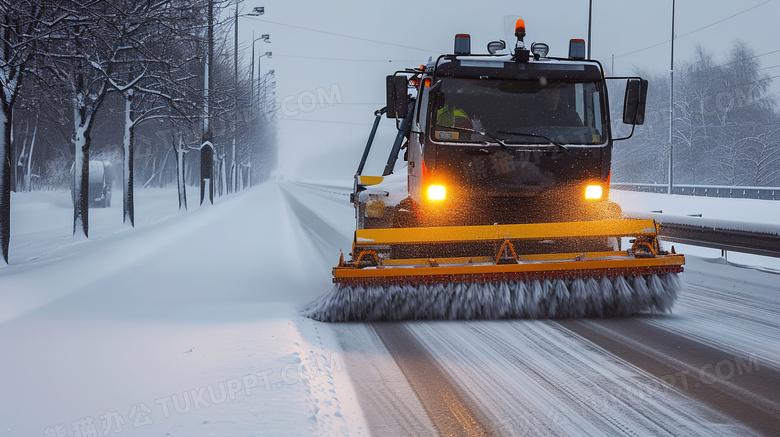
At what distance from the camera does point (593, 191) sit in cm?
661

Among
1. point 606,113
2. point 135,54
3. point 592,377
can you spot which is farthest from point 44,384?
point 135,54

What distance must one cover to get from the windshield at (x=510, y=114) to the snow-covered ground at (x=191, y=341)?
1918 mm

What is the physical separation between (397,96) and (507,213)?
156 cm

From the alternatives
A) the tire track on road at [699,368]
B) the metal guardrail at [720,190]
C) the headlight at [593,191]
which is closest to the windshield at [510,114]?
the headlight at [593,191]

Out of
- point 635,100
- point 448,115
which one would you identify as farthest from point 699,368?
point 448,115

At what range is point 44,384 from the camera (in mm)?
3904

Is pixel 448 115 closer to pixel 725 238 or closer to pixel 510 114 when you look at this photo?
pixel 510 114

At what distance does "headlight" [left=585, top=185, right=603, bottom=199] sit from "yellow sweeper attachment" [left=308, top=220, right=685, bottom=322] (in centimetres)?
55

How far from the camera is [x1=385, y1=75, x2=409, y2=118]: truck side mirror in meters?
6.46

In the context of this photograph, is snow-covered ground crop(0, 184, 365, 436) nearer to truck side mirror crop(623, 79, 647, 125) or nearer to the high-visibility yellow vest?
the high-visibility yellow vest

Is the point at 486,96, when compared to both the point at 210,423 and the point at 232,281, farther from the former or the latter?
the point at 210,423

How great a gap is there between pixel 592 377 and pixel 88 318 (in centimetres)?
428

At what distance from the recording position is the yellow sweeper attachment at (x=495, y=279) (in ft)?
19.3

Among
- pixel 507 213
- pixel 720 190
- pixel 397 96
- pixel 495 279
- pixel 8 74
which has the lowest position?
pixel 495 279
